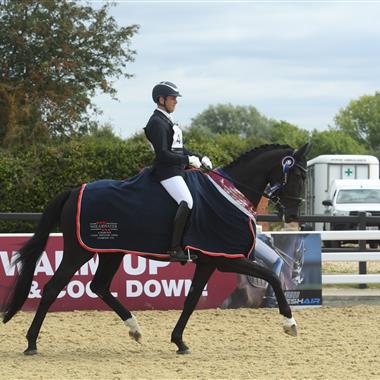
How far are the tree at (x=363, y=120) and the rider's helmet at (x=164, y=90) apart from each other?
7736cm

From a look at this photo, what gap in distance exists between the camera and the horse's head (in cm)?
850

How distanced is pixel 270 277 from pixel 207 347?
98cm

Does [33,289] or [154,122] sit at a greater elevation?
[154,122]

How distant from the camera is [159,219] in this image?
824 cm

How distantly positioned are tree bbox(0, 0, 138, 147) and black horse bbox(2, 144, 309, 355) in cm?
1715

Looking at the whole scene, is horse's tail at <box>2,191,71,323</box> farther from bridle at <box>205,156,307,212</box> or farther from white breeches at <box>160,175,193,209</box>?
bridle at <box>205,156,307,212</box>

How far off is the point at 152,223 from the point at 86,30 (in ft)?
65.9

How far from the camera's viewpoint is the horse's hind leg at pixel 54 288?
814 centimetres

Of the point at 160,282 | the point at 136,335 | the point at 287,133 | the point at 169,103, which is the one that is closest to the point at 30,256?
the point at 136,335

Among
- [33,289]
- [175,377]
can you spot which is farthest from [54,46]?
[175,377]

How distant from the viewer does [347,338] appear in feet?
29.2

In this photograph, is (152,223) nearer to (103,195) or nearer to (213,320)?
(103,195)

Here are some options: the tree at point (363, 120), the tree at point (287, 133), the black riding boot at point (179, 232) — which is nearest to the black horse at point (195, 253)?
A: the black riding boot at point (179, 232)

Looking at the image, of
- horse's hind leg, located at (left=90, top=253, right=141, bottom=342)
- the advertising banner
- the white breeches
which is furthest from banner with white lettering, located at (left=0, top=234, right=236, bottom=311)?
the white breeches
